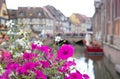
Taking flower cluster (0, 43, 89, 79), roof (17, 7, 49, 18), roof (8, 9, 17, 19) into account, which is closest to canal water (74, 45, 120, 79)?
flower cluster (0, 43, 89, 79)

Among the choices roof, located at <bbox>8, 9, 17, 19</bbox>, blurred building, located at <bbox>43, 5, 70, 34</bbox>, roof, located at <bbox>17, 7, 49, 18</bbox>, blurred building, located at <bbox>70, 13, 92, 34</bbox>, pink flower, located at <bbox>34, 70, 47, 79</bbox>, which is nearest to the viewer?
pink flower, located at <bbox>34, 70, 47, 79</bbox>

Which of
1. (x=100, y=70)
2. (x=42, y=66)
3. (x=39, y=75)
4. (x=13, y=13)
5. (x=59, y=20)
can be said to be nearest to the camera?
(x=39, y=75)

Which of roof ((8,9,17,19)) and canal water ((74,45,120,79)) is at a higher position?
roof ((8,9,17,19))

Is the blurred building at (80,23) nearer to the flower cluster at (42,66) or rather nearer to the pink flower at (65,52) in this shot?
the flower cluster at (42,66)

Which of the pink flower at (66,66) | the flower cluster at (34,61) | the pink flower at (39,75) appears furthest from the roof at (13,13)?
the pink flower at (39,75)

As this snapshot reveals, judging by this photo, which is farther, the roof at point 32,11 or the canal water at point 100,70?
the roof at point 32,11

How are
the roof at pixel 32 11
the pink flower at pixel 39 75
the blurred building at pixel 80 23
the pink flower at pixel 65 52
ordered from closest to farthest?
1. the pink flower at pixel 39 75
2. the pink flower at pixel 65 52
3. the roof at pixel 32 11
4. the blurred building at pixel 80 23

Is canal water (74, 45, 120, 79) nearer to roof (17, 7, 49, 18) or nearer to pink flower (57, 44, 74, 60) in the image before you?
pink flower (57, 44, 74, 60)

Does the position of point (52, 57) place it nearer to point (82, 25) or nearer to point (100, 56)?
point (100, 56)

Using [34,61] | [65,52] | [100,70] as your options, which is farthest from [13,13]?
[65,52]

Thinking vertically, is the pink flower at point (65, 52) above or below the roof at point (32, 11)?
below

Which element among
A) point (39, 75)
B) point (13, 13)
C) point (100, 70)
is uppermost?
point (13, 13)

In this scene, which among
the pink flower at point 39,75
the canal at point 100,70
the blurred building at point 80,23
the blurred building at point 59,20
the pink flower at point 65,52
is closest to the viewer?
the pink flower at point 39,75

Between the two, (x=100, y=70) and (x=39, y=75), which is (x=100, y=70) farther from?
(x=39, y=75)
